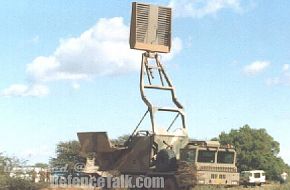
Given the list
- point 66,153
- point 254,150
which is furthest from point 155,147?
point 254,150

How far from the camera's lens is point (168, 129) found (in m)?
24.9

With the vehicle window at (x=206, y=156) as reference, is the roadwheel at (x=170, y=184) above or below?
below

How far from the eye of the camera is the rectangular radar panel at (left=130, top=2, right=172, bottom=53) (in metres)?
26.5

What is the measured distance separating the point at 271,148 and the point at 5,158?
50414mm

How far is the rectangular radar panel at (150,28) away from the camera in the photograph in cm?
2645

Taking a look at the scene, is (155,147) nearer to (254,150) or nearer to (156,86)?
(156,86)

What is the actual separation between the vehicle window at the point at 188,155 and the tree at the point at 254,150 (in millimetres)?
42168

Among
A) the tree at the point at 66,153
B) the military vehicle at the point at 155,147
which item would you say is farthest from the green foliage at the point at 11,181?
the tree at the point at 66,153

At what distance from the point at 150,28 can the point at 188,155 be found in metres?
7.13

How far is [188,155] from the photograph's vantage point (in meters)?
22.8

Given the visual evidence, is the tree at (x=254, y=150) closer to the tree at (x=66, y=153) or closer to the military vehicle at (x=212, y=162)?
the tree at (x=66, y=153)

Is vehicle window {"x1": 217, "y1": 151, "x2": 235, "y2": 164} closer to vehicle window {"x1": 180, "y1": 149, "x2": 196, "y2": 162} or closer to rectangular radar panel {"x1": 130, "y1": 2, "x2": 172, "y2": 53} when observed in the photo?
vehicle window {"x1": 180, "y1": 149, "x2": 196, "y2": 162}

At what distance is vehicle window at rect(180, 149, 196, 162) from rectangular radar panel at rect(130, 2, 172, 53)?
6040mm

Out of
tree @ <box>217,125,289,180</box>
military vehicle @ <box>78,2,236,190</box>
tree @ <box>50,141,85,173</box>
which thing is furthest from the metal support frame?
tree @ <box>217,125,289,180</box>
